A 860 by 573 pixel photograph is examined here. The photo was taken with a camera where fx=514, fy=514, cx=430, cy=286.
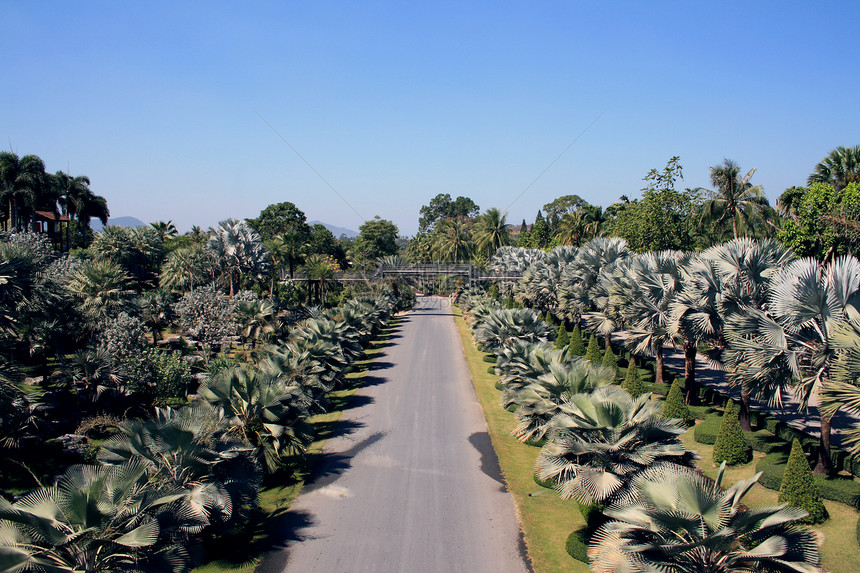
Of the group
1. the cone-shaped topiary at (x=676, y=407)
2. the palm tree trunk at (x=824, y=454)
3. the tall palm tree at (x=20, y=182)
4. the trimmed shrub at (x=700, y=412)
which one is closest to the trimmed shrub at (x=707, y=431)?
the trimmed shrub at (x=700, y=412)

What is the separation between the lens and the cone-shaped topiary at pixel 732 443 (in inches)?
588

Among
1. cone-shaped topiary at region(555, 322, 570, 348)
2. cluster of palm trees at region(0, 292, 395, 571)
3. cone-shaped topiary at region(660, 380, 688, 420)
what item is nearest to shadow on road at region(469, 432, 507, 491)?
cluster of palm trees at region(0, 292, 395, 571)

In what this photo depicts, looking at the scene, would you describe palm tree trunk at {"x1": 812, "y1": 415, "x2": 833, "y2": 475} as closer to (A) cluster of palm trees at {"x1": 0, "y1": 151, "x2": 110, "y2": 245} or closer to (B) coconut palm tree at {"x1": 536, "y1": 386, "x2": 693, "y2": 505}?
(B) coconut palm tree at {"x1": 536, "y1": 386, "x2": 693, "y2": 505}

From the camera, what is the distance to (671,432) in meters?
10.5

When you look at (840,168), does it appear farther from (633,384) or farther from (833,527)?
(833,527)

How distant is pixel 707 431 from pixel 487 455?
7.56 meters

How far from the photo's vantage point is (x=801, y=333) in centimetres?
1273

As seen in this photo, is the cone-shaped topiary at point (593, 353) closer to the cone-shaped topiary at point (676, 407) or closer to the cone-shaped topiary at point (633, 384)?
the cone-shaped topiary at point (633, 384)

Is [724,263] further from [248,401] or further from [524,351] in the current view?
[248,401]

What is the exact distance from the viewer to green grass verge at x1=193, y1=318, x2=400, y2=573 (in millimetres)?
10828

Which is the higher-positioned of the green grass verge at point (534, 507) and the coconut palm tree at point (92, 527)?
the coconut palm tree at point (92, 527)

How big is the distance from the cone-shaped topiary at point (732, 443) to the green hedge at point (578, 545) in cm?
592

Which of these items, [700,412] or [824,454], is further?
[700,412]

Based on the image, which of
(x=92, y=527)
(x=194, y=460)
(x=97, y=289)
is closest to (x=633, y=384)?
(x=194, y=460)
